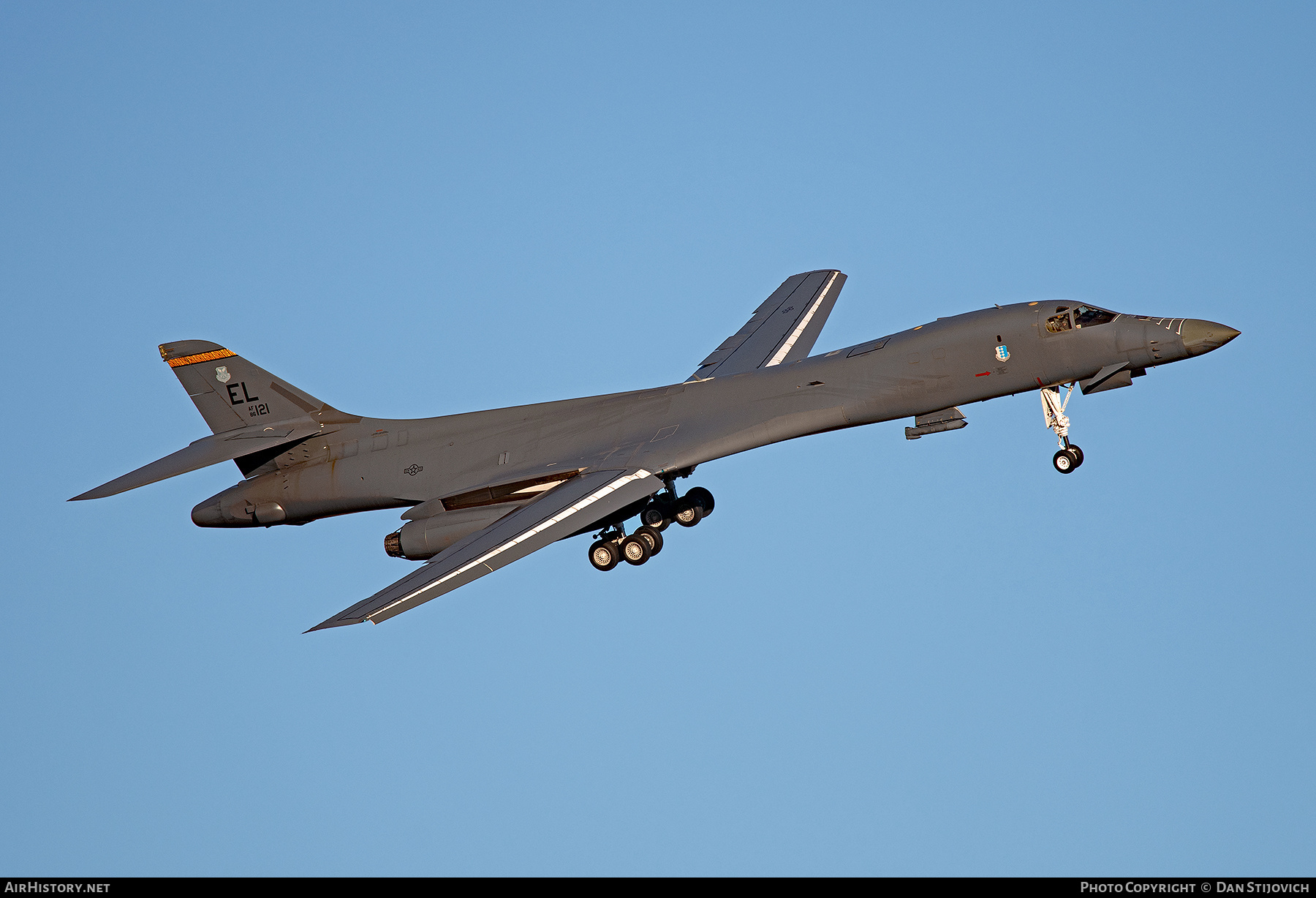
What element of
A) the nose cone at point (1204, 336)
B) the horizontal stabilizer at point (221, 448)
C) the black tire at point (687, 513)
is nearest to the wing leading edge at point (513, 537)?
the black tire at point (687, 513)

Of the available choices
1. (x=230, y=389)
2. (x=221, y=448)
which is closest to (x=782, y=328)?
(x=230, y=389)

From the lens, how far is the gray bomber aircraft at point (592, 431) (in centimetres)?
2898

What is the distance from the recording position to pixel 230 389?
113 feet

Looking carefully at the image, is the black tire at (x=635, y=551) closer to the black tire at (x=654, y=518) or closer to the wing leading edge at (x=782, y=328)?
the black tire at (x=654, y=518)

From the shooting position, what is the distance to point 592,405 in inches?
1276

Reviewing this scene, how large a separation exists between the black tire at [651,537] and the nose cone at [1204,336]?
11267 millimetres

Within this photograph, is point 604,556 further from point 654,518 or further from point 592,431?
point 592,431

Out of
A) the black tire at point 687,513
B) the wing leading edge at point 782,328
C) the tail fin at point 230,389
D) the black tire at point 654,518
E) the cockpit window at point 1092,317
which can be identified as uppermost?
the wing leading edge at point 782,328

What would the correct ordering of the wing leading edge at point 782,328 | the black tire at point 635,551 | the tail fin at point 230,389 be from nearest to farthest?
the black tire at point 635,551
the tail fin at point 230,389
the wing leading edge at point 782,328

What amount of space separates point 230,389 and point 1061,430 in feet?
61.8

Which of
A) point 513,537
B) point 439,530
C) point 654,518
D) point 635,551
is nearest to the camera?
point 513,537

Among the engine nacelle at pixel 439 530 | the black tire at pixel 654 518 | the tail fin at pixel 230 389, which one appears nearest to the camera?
the engine nacelle at pixel 439 530

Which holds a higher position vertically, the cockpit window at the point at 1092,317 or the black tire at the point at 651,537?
the cockpit window at the point at 1092,317

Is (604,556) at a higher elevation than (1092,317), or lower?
lower
